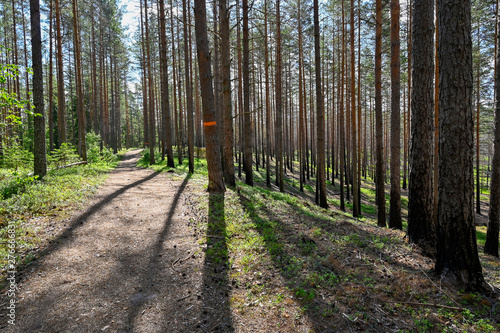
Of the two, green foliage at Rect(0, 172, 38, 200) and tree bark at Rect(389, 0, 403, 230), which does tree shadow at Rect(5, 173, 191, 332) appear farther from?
tree bark at Rect(389, 0, 403, 230)

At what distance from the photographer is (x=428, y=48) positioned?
15.6 feet

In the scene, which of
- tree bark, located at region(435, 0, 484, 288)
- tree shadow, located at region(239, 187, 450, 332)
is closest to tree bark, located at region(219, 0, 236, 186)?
tree shadow, located at region(239, 187, 450, 332)

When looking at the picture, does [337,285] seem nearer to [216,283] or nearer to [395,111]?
[216,283]

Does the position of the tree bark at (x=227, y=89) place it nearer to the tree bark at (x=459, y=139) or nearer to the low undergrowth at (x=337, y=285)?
the low undergrowth at (x=337, y=285)

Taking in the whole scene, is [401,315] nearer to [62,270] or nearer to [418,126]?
[418,126]

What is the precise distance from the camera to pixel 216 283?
3758mm

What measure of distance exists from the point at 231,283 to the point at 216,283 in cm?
23

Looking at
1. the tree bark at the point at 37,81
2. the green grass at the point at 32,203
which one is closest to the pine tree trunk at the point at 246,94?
the green grass at the point at 32,203

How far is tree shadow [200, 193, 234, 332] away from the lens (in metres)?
2.96

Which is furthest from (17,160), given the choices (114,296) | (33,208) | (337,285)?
(337,285)

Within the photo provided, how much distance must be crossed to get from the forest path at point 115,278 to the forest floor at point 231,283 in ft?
0.06

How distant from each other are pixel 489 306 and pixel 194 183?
9212 millimetres

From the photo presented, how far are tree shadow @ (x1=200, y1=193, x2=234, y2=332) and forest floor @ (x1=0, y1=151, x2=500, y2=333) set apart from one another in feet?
0.05

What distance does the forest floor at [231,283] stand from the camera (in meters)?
2.89
